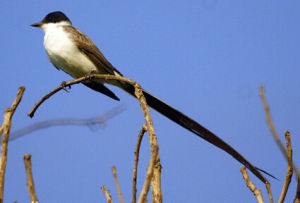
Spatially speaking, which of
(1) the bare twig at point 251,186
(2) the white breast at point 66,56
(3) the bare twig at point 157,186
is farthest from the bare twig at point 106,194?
(2) the white breast at point 66,56

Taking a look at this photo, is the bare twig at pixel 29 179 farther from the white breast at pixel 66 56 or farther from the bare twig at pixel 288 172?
the white breast at pixel 66 56

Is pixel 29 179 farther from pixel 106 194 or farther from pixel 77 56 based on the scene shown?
pixel 77 56

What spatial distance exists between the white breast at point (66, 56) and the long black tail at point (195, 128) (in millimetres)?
1269

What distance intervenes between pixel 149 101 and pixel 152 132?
1379 millimetres

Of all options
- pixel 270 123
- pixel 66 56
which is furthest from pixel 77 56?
pixel 270 123

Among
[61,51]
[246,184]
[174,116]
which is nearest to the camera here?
[246,184]

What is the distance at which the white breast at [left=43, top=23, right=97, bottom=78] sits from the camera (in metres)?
3.68

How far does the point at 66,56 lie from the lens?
367cm

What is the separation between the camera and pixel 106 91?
3936mm

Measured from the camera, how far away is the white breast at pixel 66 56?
3678mm

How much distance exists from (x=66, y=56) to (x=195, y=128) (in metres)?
2.07

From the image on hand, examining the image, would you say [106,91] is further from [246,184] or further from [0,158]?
[0,158]

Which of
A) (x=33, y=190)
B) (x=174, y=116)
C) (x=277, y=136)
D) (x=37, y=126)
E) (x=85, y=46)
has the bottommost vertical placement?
(x=33, y=190)

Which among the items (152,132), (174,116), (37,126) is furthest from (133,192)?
(174,116)
